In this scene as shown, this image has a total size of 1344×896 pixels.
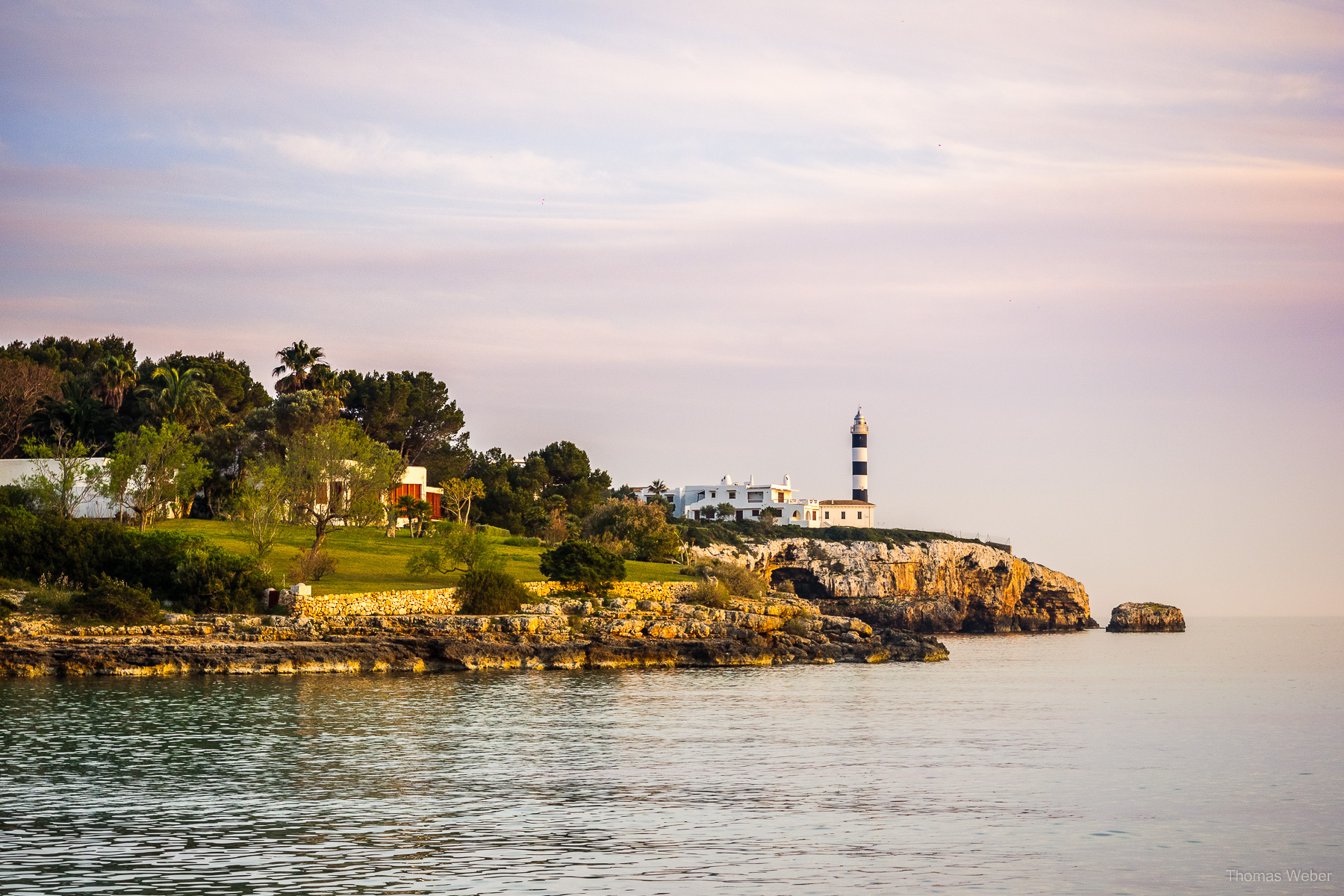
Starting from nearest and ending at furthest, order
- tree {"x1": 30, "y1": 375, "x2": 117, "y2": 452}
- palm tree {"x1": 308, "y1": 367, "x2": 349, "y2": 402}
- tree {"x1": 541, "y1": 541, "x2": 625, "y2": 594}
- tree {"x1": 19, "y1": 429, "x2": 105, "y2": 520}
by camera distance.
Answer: tree {"x1": 541, "y1": 541, "x2": 625, "y2": 594} < tree {"x1": 19, "y1": 429, "x2": 105, "y2": 520} < tree {"x1": 30, "y1": 375, "x2": 117, "y2": 452} < palm tree {"x1": 308, "y1": 367, "x2": 349, "y2": 402}

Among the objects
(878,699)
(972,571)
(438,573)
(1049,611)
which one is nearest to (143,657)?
(438,573)

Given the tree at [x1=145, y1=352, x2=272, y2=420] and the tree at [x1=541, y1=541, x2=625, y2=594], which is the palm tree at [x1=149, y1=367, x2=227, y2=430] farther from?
the tree at [x1=541, y1=541, x2=625, y2=594]

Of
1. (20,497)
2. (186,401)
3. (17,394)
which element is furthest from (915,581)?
(20,497)

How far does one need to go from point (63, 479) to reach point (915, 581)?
7322 cm

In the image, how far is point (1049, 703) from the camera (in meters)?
41.2

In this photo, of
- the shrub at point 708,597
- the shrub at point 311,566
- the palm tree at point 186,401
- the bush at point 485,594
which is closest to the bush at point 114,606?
the shrub at point 311,566

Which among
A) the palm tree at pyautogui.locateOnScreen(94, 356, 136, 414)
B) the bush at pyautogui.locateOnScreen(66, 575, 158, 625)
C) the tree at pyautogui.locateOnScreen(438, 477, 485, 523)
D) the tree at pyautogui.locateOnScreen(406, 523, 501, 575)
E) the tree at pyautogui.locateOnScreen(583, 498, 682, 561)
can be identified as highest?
the palm tree at pyautogui.locateOnScreen(94, 356, 136, 414)

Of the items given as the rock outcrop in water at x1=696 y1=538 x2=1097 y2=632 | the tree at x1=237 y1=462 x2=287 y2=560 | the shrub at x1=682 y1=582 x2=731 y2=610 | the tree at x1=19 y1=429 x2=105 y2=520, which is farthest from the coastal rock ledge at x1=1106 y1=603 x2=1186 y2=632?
the tree at x1=19 y1=429 x2=105 y2=520

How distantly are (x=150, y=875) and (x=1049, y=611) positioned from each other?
384 ft

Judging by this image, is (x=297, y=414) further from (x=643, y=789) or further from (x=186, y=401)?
(x=643, y=789)

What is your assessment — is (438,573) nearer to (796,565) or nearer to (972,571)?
(796,565)

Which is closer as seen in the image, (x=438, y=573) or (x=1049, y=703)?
(x=1049, y=703)

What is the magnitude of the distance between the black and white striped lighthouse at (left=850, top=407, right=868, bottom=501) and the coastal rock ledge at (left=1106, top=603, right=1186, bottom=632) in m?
30.2

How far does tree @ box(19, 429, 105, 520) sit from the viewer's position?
58.2 meters
